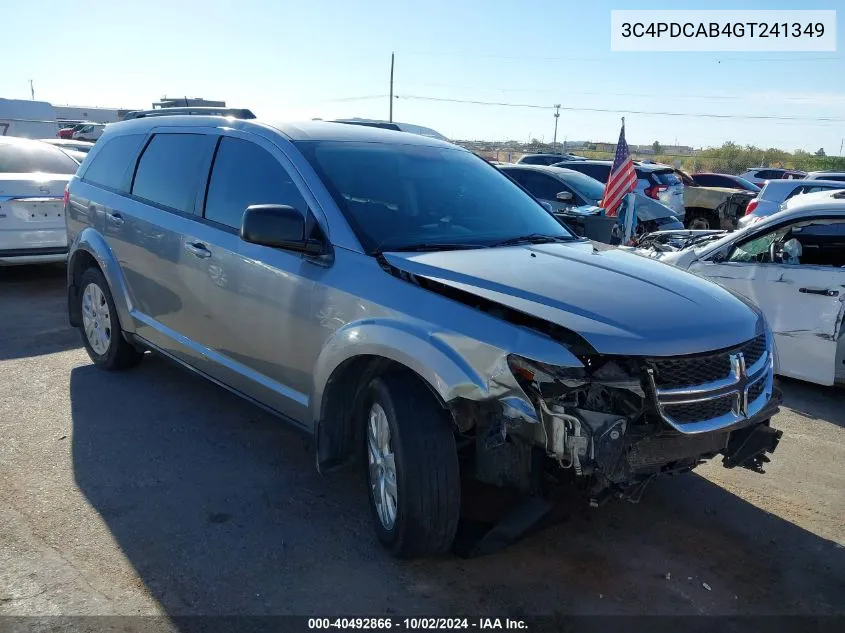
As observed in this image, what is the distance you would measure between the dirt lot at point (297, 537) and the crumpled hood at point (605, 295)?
1.08 metres

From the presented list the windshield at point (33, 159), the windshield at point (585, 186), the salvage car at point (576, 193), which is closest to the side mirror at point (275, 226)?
the windshield at point (33, 159)

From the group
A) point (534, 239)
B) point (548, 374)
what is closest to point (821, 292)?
point (534, 239)

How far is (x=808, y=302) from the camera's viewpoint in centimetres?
570

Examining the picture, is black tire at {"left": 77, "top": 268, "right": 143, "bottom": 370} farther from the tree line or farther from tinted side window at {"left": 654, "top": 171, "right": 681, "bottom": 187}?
the tree line

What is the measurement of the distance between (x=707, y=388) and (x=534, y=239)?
1398 mm

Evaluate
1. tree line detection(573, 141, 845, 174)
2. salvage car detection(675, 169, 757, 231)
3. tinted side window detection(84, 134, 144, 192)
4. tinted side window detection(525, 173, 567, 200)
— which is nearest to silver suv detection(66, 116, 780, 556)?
tinted side window detection(84, 134, 144, 192)

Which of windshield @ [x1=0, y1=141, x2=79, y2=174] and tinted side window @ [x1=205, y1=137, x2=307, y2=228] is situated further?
windshield @ [x1=0, y1=141, x2=79, y2=174]

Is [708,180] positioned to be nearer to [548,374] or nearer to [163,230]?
[163,230]

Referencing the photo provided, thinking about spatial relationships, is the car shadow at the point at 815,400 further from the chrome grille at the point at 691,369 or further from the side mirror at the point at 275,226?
the side mirror at the point at 275,226

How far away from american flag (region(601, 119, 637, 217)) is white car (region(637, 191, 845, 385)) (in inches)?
190

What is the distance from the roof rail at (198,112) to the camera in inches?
183

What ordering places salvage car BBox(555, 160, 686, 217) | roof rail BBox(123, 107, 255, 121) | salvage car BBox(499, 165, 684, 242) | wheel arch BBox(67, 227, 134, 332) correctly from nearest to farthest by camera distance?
roof rail BBox(123, 107, 255, 121) < wheel arch BBox(67, 227, 134, 332) < salvage car BBox(499, 165, 684, 242) < salvage car BBox(555, 160, 686, 217)

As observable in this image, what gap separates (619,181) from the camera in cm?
1119

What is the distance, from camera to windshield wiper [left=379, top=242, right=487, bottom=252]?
3.54 m
